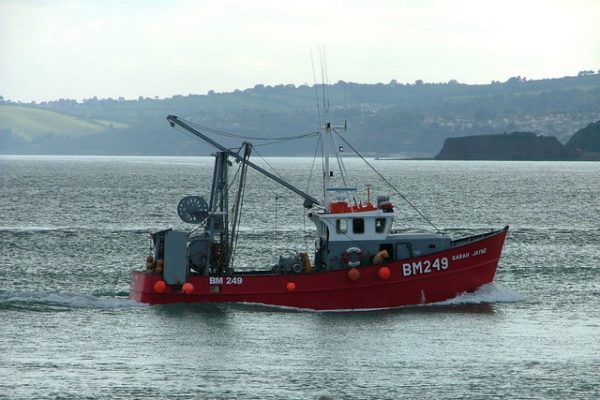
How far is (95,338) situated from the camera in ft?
120

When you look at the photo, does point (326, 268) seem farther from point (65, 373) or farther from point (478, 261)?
point (65, 373)

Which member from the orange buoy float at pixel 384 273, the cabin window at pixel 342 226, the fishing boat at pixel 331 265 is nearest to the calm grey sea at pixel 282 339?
the fishing boat at pixel 331 265

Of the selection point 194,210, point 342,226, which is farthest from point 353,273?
point 194,210

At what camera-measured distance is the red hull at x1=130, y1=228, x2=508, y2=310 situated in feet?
133

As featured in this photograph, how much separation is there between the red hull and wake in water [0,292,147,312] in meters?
1.94

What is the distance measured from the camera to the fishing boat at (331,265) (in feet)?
133

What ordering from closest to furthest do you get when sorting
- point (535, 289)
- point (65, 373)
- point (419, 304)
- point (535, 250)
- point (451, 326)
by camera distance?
point (65, 373)
point (451, 326)
point (419, 304)
point (535, 289)
point (535, 250)

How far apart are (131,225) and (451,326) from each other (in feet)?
138

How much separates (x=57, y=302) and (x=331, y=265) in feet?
31.0

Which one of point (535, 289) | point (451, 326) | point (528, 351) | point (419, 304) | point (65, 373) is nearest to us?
point (65, 373)

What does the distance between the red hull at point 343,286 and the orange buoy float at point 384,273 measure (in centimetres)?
4

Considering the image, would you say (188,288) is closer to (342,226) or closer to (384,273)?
(342,226)

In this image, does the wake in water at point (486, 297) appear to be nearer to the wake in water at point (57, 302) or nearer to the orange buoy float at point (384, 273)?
the orange buoy float at point (384, 273)

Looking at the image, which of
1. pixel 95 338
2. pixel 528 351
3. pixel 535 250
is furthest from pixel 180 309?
pixel 535 250
